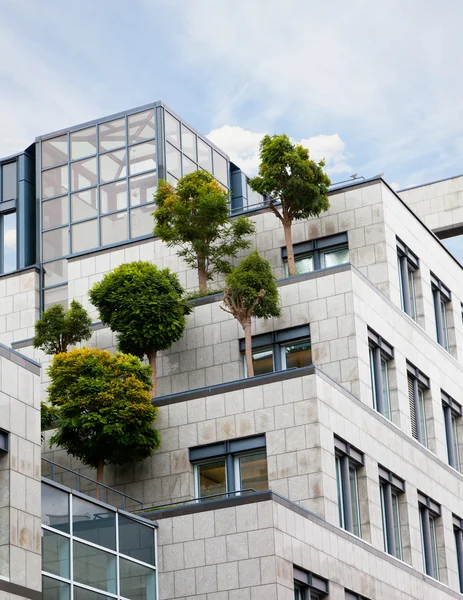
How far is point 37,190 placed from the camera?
68.8 meters

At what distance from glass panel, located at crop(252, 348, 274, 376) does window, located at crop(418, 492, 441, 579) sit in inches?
300

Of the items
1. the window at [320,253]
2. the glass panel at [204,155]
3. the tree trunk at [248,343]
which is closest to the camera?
the tree trunk at [248,343]

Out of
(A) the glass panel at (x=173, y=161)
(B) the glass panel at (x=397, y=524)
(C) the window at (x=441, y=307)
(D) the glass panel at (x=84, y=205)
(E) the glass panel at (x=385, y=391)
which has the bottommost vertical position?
(B) the glass panel at (x=397, y=524)

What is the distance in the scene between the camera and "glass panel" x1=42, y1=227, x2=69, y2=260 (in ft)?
219

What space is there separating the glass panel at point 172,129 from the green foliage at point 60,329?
1675cm

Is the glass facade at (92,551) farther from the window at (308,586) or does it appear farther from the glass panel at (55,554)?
the window at (308,586)

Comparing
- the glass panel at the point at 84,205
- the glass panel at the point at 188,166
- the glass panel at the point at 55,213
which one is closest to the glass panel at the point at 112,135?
the glass panel at the point at 84,205

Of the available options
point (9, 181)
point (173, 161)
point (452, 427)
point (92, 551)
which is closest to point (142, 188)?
point (173, 161)

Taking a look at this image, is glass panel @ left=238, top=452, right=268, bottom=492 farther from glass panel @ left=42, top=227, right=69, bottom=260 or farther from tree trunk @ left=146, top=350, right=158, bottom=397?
glass panel @ left=42, top=227, right=69, bottom=260

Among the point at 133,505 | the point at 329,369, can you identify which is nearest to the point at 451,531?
the point at 329,369

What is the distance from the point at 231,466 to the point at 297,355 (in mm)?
6553

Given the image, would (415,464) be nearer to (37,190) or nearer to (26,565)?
(26,565)

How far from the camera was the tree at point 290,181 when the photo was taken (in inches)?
2064

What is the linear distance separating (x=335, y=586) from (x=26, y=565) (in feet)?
44.2
